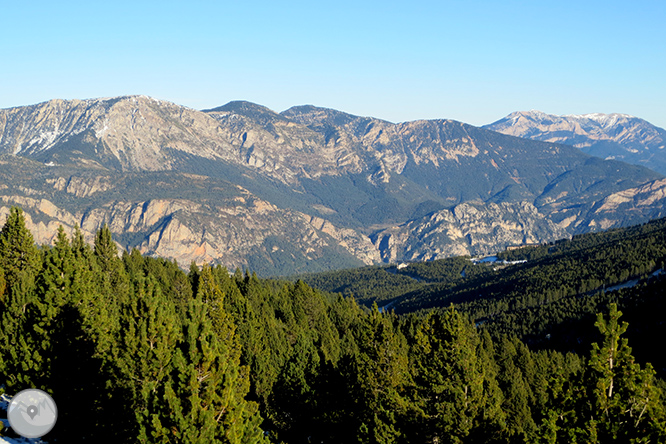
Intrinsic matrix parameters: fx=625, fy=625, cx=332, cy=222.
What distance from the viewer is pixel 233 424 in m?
40.2

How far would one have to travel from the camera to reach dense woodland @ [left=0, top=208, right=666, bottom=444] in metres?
39.6

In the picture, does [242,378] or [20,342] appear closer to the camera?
[20,342]

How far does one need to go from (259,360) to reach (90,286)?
26.3 m

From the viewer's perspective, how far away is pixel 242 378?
63.5 metres

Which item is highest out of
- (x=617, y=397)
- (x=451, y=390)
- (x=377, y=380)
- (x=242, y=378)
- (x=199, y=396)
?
(x=617, y=397)

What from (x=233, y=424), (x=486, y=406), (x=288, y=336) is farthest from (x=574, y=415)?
(x=288, y=336)

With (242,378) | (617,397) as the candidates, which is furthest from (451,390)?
(242,378)

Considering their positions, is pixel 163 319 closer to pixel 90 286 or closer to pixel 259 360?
pixel 90 286

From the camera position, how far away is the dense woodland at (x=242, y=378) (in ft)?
130

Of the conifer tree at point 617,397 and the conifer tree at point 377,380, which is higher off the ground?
the conifer tree at point 617,397

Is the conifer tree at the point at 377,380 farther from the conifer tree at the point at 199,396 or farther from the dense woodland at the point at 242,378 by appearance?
the conifer tree at the point at 199,396

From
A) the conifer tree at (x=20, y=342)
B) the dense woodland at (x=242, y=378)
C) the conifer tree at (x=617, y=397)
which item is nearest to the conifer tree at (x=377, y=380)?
the dense woodland at (x=242, y=378)

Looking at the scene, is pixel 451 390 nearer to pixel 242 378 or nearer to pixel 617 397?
pixel 617 397

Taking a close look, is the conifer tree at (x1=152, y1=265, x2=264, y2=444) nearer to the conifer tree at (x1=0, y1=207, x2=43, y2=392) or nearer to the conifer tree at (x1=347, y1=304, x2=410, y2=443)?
the conifer tree at (x1=347, y1=304, x2=410, y2=443)
